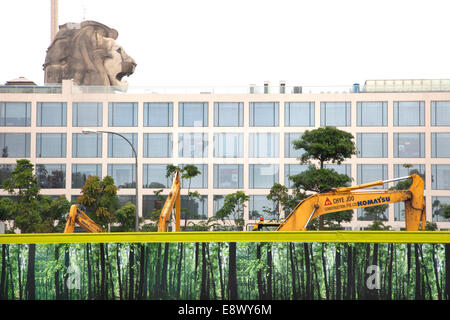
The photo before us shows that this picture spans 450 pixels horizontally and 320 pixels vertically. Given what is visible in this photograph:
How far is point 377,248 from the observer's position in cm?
1012

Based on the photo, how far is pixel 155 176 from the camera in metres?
68.9

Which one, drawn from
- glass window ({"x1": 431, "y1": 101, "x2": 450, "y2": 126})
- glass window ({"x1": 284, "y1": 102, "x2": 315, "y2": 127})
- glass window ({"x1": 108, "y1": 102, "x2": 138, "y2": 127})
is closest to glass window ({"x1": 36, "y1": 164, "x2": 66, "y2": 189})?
glass window ({"x1": 108, "y1": 102, "x2": 138, "y2": 127})

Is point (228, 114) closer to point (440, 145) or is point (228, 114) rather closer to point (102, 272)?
point (440, 145)

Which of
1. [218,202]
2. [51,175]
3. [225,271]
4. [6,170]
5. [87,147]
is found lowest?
[218,202]

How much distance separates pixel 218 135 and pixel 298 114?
9628mm

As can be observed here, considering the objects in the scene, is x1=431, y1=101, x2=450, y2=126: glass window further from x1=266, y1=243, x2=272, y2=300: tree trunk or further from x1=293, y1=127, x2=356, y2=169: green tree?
x1=266, y1=243, x2=272, y2=300: tree trunk

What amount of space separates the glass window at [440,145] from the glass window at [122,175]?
1363 inches

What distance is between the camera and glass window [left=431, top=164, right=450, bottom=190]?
66.9 m

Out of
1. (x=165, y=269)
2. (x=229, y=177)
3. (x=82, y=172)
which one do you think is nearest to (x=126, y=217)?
(x=82, y=172)

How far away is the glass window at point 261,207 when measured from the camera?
6612 centimetres

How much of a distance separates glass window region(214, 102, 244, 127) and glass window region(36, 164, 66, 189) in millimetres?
18767

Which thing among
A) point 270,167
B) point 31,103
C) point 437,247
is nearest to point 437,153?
point 270,167
